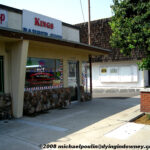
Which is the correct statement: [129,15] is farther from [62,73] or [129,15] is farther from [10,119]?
[10,119]

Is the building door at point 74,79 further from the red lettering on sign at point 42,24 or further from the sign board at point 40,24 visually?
the red lettering on sign at point 42,24

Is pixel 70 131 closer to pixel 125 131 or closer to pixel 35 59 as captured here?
pixel 125 131

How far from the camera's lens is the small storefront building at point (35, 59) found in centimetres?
770

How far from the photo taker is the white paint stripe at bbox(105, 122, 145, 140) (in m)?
5.56

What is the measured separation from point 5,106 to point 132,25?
574cm

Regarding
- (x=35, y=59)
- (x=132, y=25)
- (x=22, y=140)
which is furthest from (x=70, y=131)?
(x=132, y=25)

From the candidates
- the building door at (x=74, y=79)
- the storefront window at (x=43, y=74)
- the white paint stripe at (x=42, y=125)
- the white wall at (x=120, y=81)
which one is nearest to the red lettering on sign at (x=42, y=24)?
the storefront window at (x=43, y=74)

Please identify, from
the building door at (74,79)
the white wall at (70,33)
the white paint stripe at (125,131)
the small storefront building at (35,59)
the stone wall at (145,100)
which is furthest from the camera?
the white wall at (70,33)

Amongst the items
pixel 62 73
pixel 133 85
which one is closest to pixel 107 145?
pixel 62 73

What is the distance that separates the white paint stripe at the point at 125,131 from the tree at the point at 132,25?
2.33 meters

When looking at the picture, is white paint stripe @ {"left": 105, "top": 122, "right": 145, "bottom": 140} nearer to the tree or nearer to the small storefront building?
the tree

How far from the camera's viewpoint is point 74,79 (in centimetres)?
1191

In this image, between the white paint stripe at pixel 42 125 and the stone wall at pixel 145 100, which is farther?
the stone wall at pixel 145 100

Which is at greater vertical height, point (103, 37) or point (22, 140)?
point (103, 37)
